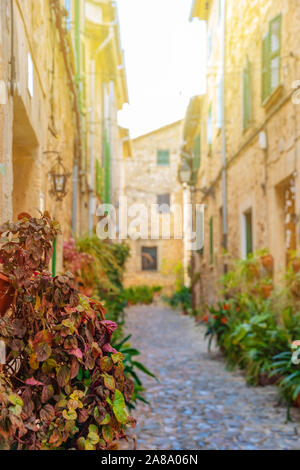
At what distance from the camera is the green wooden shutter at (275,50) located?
21.2ft

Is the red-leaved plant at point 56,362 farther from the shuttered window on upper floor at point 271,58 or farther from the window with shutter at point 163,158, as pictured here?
the window with shutter at point 163,158

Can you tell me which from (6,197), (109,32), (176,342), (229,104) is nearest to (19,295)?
(6,197)

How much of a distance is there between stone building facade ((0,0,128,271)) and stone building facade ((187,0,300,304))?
242 centimetres

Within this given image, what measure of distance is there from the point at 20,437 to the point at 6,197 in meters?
1.29

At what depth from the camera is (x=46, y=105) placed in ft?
15.4

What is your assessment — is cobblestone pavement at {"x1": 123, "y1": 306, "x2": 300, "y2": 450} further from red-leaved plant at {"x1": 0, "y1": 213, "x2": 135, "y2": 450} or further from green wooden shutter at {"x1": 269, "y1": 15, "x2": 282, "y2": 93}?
green wooden shutter at {"x1": 269, "y1": 15, "x2": 282, "y2": 93}

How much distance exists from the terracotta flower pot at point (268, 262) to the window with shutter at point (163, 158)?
18928 mm

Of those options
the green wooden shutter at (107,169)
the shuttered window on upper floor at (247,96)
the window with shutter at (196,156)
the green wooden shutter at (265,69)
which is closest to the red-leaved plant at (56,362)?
the green wooden shutter at (265,69)

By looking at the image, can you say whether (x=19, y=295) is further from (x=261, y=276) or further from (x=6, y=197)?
(x=261, y=276)

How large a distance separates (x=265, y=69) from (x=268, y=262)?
245cm

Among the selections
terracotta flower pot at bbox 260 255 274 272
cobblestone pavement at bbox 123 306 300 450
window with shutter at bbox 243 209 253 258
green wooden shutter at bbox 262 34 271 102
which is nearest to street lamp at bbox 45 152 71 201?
cobblestone pavement at bbox 123 306 300 450

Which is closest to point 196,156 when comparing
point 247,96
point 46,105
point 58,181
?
point 247,96

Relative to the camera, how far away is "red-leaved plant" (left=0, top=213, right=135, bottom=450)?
5.27 ft

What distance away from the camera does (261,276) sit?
718 centimetres
